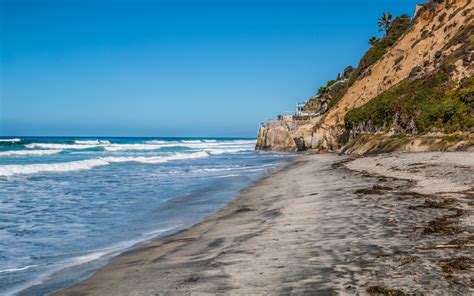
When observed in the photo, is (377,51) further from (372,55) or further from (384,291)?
(384,291)

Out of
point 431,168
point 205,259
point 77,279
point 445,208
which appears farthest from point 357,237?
point 431,168

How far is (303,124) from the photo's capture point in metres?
65.4

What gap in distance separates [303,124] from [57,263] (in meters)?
59.1

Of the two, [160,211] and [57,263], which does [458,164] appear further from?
[57,263]

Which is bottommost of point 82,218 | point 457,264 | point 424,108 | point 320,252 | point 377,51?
point 82,218

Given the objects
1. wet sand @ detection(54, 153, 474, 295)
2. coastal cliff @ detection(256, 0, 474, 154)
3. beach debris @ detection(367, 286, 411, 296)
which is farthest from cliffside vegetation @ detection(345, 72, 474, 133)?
beach debris @ detection(367, 286, 411, 296)

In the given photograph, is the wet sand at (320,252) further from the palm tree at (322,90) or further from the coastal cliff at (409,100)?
the palm tree at (322,90)

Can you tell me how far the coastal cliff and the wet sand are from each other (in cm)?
1596

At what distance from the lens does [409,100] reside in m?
34.4

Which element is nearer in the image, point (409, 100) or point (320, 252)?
point (320, 252)

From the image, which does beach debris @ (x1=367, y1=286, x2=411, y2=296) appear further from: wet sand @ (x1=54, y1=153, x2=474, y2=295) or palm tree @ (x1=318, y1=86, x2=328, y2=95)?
palm tree @ (x1=318, y1=86, x2=328, y2=95)

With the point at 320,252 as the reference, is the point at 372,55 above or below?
above

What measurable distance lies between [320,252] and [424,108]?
27505 mm

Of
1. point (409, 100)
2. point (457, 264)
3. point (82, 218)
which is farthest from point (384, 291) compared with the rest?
point (409, 100)
